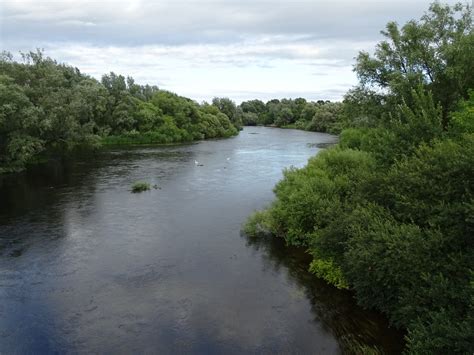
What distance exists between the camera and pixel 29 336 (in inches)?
635

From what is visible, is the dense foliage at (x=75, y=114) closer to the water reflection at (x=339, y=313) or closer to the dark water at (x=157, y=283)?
the dark water at (x=157, y=283)

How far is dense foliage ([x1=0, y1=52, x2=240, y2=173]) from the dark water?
12013 millimetres

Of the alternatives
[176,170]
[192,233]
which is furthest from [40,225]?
[176,170]

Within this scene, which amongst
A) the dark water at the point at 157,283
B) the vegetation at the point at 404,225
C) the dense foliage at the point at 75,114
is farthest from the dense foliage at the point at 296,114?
the vegetation at the point at 404,225

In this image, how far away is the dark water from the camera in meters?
15.9

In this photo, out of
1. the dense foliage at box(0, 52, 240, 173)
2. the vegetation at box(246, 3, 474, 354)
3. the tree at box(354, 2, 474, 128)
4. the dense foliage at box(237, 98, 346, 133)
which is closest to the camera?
the vegetation at box(246, 3, 474, 354)

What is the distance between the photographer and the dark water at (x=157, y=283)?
1590 centimetres

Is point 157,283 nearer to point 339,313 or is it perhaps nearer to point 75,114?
point 339,313

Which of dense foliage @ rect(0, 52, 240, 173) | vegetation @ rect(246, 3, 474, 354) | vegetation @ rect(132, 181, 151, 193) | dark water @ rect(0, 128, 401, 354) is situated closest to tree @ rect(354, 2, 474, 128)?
vegetation @ rect(246, 3, 474, 354)

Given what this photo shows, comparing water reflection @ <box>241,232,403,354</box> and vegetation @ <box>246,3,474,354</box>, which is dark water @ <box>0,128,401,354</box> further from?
vegetation @ <box>246,3,474,354</box>

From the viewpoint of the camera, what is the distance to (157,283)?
20.3m

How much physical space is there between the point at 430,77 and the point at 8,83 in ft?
144

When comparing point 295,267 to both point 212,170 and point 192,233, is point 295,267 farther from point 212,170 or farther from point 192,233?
point 212,170

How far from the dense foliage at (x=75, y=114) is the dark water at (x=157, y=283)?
1201cm
